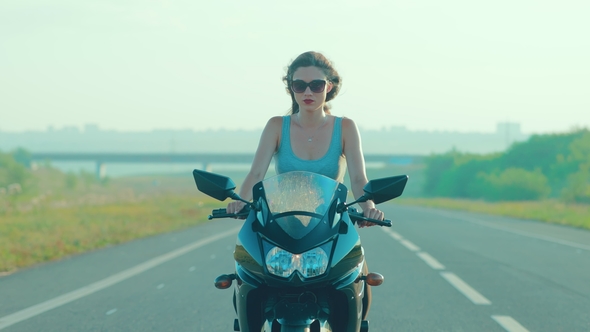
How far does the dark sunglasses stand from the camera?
4.28m

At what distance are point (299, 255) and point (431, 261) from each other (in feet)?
29.6

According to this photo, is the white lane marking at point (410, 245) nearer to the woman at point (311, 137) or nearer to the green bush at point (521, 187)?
the woman at point (311, 137)

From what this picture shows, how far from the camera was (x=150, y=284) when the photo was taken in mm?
9406

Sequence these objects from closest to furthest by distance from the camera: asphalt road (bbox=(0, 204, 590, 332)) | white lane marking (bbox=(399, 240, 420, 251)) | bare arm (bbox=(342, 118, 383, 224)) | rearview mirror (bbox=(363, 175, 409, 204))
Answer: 1. rearview mirror (bbox=(363, 175, 409, 204))
2. bare arm (bbox=(342, 118, 383, 224))
3. asphalt road (bbox=(0, 204, 590, 332))
4. white lane marking (bbox=(399, 240, 420, 251))

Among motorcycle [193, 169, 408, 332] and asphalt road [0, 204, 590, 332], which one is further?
asphalt road [0, 204, 590, 332]

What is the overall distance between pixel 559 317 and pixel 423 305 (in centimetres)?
127

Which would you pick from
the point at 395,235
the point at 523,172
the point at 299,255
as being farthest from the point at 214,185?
the point at 523,172

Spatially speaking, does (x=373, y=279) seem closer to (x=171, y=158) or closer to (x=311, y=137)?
(x=311, y=137)

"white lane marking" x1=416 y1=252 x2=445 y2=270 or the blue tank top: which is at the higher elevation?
the blue tank top

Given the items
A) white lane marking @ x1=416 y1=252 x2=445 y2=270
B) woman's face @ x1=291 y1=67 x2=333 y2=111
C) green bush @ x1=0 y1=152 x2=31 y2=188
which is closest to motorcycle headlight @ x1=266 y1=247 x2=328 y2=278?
woman's face @ x1=291 y1=67 x2=333 y2=111

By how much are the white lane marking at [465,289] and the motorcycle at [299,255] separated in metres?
4.61

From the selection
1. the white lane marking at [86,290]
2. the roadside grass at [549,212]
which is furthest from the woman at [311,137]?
the roadside grass at [549,212]

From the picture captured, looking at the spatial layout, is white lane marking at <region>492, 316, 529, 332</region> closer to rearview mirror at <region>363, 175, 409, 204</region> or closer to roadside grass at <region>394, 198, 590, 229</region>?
rearview mirror at <region>363, 175, 409, 204</region>

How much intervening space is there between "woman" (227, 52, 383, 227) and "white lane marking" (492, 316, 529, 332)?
2713 mm
